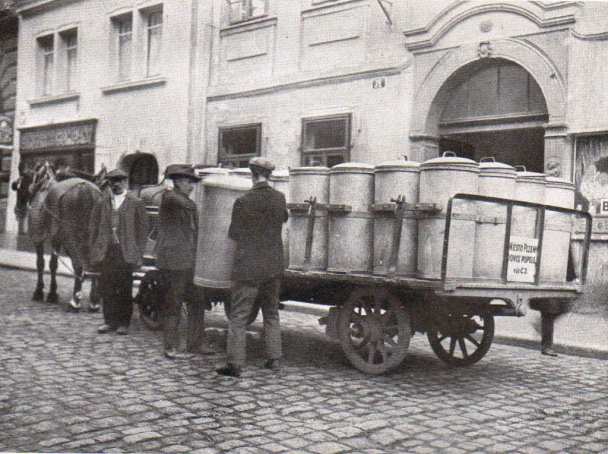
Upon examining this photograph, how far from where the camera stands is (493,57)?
10.4 m

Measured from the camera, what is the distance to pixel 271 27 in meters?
13.2

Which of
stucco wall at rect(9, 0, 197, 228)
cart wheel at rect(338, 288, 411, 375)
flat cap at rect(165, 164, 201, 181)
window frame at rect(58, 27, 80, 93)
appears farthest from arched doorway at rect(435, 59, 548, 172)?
window frame at rect(58, 27, 80, 93)

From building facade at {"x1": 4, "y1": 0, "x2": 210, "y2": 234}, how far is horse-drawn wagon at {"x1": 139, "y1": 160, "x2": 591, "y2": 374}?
30.0ft

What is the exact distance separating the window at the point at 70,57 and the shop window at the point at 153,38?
2575 mm

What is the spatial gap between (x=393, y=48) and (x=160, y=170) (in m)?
5.88

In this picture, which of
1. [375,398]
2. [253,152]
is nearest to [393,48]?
[253,152]

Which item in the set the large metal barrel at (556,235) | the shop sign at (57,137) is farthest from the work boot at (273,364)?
the shop sign at (57,137)

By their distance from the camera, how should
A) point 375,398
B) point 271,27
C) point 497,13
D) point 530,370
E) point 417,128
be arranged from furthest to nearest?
point 271,27 → point 417,128 → point 497,13 → point 530,370 → point 375,398

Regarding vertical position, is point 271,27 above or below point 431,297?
above

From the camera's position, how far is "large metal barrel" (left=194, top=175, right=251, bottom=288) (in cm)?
604

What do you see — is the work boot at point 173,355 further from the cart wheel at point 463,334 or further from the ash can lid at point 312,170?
the cart wheel at point 463,334

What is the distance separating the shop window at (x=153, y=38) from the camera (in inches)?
615

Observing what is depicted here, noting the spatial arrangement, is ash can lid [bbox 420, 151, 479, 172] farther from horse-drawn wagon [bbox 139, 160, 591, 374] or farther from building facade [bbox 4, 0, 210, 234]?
building facade [bbox 4, 0, 210, 234]

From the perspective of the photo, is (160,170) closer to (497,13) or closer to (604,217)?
(497,13)
